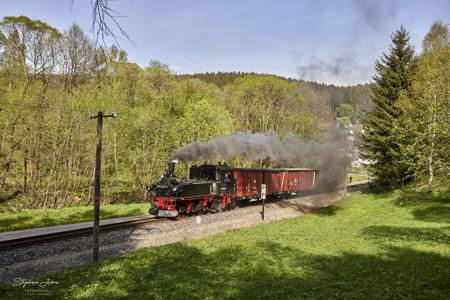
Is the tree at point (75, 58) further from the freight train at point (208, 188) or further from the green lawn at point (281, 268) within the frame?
the green lawn at point (281, 268)

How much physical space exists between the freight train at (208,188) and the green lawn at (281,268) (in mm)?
5607

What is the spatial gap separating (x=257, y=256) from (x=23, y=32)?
1203 inches

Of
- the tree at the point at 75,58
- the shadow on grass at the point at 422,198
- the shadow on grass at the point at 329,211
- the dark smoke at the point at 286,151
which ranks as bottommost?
the shadow on grass at the point at 329,211

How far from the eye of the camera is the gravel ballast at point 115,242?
1238cm

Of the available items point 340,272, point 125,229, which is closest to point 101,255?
point 125,229

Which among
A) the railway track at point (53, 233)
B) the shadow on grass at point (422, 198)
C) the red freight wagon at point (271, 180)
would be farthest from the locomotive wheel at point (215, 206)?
the shadow on grass at point (422, 198)

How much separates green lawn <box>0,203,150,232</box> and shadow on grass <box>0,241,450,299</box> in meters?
10.1

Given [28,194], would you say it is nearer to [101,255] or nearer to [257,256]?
[101,255]

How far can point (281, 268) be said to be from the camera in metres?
11.4

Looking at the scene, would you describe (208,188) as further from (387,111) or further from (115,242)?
(387,111)

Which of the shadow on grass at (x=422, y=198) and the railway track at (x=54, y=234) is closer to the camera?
the railway track at (x=54, y=234)

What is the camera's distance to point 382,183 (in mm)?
36406

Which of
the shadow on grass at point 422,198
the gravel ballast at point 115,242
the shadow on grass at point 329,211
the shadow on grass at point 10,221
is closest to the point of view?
the gravel ballast at point 115,242

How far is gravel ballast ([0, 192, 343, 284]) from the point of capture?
12.4 meters
